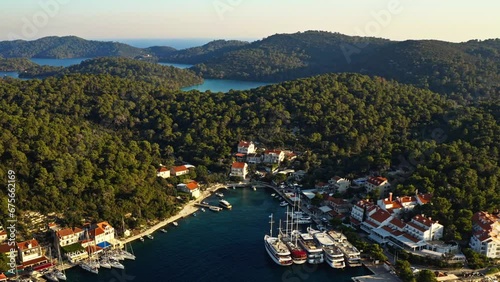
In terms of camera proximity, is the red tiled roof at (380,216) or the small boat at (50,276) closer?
the small boat at (50,276)

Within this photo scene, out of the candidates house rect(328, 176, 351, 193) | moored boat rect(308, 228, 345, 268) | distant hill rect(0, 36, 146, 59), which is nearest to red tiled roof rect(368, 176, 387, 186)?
house rect(328, 176, 351, 193)

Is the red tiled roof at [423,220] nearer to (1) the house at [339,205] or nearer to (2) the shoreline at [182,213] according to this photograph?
(1) the house at [339,205]

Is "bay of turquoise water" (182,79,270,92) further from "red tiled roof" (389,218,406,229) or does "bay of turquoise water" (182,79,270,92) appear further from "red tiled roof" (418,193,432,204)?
"red tiled roof" (389,218,406,229)

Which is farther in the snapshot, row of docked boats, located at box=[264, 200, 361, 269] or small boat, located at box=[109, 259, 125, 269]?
row of docked boats, located at box=[264, 200, 361, 269]

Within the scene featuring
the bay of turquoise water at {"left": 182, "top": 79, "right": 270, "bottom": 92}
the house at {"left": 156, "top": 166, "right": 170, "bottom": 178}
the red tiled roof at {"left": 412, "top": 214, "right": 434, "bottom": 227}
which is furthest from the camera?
the bay of turquoise water at {"left": 182, "top": 79, "right": 270, "bottom": 92}

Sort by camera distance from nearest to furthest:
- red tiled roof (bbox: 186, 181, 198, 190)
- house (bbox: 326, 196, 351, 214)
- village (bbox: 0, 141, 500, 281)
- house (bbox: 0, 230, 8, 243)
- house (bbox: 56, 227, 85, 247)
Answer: village (bbox: 0, 141, 500, 281)
house (bbox: 0, 230, 8, 243)
house (bbox: 56, 227, 85, 247)
house (bbox: 326, 196, 351, 214)
red tiled roof (bbox: 186, 181, 198, 190)

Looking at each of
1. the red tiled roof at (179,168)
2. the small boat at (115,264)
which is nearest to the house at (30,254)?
the small boat at (115,264)

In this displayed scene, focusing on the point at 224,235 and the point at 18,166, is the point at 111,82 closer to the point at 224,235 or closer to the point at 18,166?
the point at 18,166
